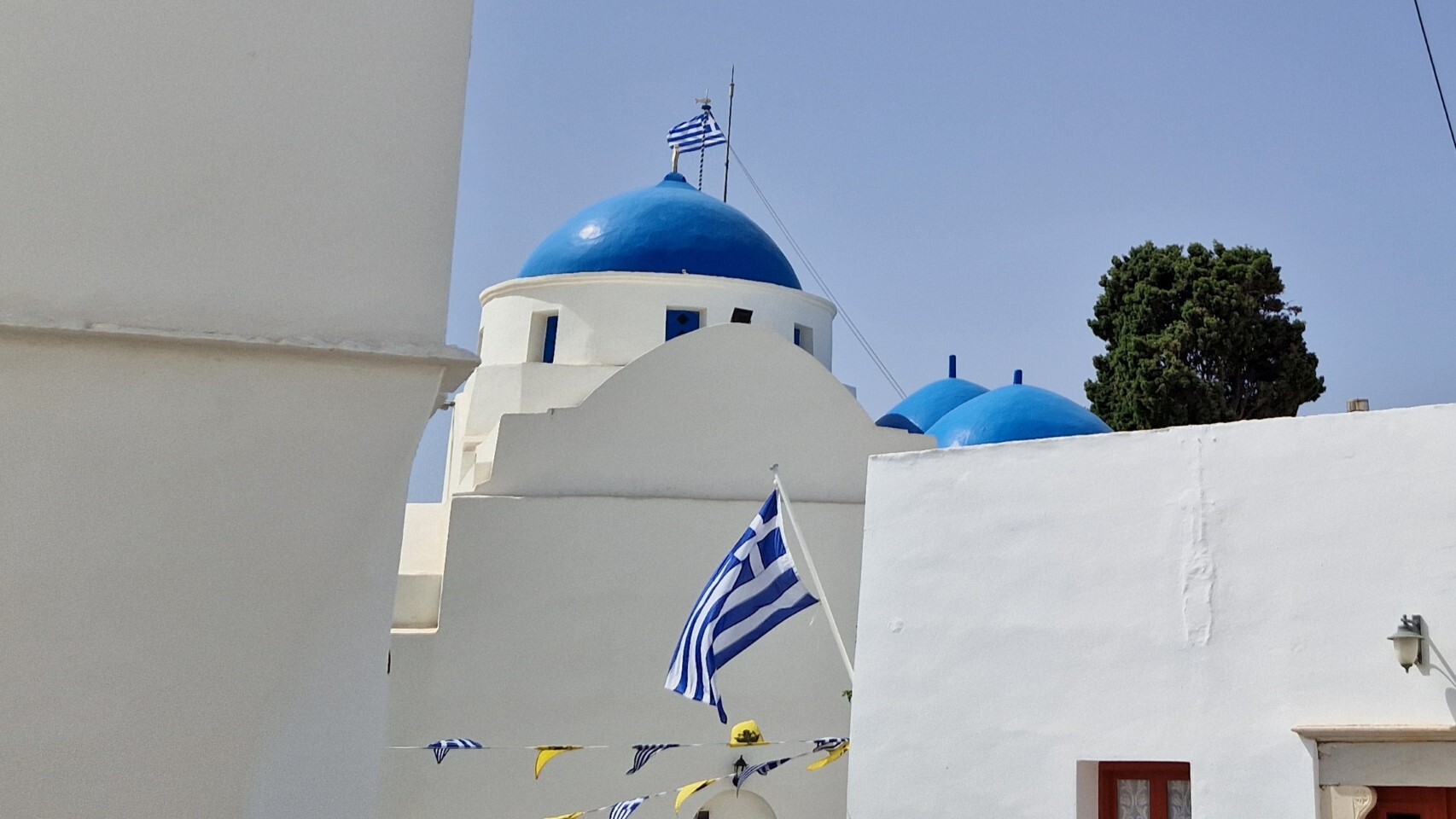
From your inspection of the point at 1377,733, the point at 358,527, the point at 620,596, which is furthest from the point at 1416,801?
the point at 620,596

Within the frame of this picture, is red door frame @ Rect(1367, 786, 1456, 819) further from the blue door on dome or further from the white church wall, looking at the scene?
the blue door on dome

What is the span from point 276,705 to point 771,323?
34.8ft

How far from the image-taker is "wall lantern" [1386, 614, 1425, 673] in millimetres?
6559

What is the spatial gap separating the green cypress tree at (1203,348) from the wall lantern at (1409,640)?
15757 mm

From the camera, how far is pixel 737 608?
327 inches

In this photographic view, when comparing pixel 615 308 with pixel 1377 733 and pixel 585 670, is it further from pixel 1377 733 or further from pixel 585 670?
pixel 1377 733

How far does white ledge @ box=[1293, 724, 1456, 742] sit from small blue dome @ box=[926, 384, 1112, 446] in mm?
8385

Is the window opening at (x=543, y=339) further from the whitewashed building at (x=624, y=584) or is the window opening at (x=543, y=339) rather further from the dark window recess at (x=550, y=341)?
the whitewashed building at (x=624, y=584)

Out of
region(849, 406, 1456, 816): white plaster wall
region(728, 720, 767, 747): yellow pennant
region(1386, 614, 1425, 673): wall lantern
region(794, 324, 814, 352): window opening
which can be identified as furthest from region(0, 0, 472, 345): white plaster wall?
region(794, 324, 814, 352): window opening

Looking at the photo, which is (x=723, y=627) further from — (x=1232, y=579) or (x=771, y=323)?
(x=771, y=323)

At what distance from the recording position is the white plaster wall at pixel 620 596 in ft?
41.1

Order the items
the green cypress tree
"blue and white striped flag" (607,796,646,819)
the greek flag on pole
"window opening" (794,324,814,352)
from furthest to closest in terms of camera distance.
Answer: the green cypress tree < "window opening" (794,324,814,352) < "blue and white striped flag" (607,796,646,819) < the greek flag on pole

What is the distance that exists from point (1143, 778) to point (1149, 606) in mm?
819

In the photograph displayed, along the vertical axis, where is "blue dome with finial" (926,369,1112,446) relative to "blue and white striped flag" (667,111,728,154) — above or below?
below
